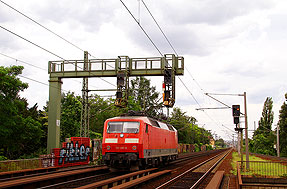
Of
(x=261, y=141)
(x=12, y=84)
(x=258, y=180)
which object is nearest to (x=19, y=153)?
(x=12, y=84)

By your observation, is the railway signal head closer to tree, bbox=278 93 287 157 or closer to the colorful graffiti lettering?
the colorful graffiti lettering

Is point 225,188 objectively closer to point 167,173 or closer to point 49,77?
point 167,173

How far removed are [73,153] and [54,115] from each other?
3467mm

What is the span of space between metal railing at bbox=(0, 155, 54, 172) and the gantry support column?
112 inches

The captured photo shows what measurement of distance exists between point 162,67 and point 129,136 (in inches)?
318

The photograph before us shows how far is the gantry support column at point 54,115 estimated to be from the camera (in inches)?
995

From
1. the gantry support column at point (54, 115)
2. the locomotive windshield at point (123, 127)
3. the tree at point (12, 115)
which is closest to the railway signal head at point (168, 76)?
the locomotive windshield at point (123, 127)

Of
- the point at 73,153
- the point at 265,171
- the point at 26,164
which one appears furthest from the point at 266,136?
the point at 26,164

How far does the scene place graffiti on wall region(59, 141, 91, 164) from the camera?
2315 centimetres

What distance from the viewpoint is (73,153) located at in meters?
24.3

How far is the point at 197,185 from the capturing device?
51.9 feet

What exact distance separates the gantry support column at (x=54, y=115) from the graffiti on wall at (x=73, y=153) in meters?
1.57

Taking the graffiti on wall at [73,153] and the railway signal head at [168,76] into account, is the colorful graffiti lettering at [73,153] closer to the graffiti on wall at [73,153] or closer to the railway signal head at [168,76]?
the graffiti on wall at [73,153]

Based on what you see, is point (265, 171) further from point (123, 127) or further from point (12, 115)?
point (12, 115)
